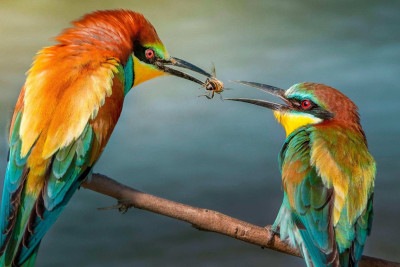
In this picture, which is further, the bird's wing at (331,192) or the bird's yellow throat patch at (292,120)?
the bird's yellow throat patch at (292,120)

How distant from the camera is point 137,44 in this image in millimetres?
2080

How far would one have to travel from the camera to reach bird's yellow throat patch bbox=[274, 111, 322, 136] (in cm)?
221

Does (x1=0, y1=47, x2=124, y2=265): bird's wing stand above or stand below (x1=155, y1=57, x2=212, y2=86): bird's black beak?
below

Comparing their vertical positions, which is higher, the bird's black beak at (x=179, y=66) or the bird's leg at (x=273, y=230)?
the bird's black beak at (x=179, y=66)

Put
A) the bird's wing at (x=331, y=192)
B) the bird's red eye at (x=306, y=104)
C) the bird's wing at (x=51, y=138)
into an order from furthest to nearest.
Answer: the bird's red eye at (x=306, y=104)
the bird's wing at (x=331, y=192)
the bird's wing at (x=51, y=138)

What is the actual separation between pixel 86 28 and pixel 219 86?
40 centimetres

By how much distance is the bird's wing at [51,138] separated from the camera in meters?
1.72

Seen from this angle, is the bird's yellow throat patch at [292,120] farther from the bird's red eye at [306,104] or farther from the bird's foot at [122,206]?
the bird's foot at [122,206]

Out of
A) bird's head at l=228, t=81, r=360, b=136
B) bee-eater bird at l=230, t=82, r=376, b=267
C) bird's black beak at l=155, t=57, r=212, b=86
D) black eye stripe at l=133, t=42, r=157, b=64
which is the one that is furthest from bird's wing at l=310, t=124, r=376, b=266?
black eye stripe at l=133, t=42, r=157, b=64

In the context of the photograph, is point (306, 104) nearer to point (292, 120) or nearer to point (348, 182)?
point (292, 120)

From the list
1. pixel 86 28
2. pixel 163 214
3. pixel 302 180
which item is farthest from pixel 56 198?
pixel 302 180

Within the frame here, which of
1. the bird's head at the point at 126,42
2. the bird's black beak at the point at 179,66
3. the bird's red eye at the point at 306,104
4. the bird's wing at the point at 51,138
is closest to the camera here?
the bird's wing at the point at 51,138

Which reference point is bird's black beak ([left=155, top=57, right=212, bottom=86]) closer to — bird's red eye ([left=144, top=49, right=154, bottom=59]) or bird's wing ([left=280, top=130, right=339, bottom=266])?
bird's red eye ([left=144, top=49, right=154, bottom=59])

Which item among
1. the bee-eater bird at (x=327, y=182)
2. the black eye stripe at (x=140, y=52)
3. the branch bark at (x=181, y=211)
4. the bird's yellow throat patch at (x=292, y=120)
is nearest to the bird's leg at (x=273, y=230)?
the bee-eater bird at (x=327, y=182)
